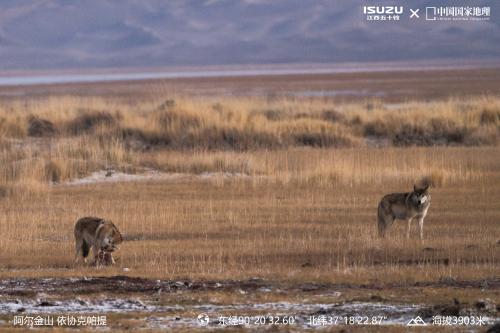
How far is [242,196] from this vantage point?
22.1 meters

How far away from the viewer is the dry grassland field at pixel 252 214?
35.5 feet

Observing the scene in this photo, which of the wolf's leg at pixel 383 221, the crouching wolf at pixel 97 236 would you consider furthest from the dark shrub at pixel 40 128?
the crouching wolf at pixel 97 236

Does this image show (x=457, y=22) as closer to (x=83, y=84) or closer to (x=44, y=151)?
(x=83, y=84)

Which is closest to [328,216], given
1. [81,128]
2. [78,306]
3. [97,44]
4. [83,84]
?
[78,306]

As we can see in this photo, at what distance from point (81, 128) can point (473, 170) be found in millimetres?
13815

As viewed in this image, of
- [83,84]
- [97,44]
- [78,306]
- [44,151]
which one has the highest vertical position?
[97,44]

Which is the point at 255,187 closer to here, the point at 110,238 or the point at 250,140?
the point at 250,140

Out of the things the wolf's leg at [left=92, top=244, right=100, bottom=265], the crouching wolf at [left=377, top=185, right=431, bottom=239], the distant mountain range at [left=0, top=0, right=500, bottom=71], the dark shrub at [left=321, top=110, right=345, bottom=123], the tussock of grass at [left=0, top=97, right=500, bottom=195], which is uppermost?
the distant mountain range at [left=0, top=0, right=500, bottom=71]

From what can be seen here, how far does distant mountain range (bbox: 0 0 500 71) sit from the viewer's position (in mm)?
129750

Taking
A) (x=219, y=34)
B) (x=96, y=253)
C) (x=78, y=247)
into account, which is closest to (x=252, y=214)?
(x=78, y=247)

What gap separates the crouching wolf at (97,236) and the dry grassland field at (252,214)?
294 mm

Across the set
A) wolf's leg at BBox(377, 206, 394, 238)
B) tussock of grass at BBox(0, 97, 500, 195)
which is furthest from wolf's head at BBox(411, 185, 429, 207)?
tussock of grass at BBox(0, 97, 500, 195)

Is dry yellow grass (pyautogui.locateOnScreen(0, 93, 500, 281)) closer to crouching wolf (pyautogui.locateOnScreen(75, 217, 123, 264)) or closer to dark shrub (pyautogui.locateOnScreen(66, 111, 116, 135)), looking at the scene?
dark shrub (pyautogui.locateOnScreen(66, 111, 116, 135))

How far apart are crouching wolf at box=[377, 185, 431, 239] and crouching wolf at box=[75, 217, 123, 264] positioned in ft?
12.3
